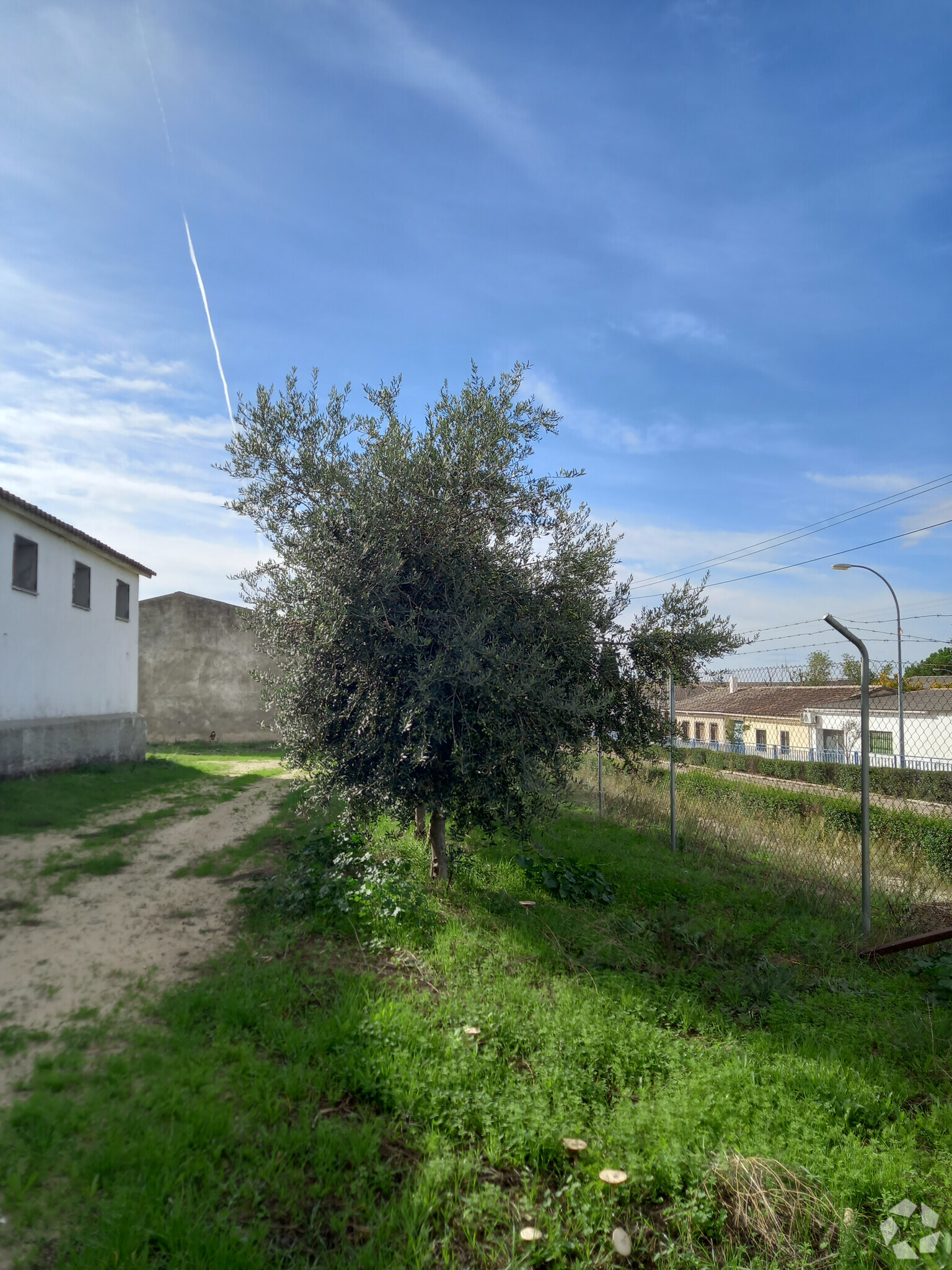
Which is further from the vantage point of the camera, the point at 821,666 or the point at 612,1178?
the point at 821,666

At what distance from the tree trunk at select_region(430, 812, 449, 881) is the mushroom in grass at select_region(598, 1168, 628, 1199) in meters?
4.08

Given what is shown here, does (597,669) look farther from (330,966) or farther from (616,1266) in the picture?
(616,1266)

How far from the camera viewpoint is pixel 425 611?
5691mm

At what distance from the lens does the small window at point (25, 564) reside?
40.9 feet

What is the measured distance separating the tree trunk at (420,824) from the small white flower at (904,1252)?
15.6 ft

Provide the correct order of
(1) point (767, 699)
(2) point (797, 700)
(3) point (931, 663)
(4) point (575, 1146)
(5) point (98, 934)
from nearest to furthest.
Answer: (4) point (575, 1146) → (5) point (98, 934) → (2) point (797, 700) → (1) point (767, 699) → (3) point (931, 663)

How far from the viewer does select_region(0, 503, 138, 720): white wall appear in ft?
39.4

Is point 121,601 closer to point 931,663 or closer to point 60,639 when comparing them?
point 60,639

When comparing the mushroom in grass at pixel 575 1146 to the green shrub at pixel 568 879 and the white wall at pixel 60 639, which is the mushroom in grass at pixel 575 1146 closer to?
the green shrub at pixel 568 879

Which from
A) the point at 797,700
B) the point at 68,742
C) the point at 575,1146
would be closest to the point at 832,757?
the point at 797,700

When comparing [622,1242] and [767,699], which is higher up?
[767,699]

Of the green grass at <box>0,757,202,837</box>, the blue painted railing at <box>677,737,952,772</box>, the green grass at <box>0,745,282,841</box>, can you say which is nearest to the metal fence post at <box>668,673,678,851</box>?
the blue painted railing at <box>677,737,952,772</box>

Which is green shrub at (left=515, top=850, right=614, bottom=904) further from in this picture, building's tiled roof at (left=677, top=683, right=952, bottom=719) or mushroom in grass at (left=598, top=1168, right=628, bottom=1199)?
building's tiled roof at (left=677, top=683, right=952, bottom=719)

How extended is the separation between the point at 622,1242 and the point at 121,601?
686 inches
